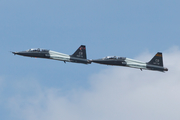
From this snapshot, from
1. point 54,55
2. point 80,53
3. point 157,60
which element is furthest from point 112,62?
point 54,55

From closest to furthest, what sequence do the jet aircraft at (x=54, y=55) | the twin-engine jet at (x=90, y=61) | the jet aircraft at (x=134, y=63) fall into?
the jet aircraft at (x=54, y=55) → the twin-engine jet at (x=90, y=61) → the jet aircraft at (x=134, y=63)

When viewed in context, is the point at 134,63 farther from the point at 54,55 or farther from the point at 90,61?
the point at 54,55

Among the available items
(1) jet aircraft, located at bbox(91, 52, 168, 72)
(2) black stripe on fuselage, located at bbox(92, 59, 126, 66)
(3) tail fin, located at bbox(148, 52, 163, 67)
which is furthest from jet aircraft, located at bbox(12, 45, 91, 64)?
(3) tail fin, located at bbox(148, 52, 163, 67)

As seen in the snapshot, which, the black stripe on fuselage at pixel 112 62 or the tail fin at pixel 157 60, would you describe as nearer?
the black stripe on fuselage at pixel 112 62

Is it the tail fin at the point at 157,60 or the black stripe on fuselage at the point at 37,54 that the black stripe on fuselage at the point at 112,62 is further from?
the black stripe on fuselage at the point at 37,54

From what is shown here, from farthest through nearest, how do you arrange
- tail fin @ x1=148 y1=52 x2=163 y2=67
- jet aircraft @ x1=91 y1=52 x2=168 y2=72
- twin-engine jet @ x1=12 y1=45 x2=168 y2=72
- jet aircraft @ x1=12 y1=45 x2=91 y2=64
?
tail fin @ x1=148 y1=52 x2=163 y2=67
jet aircraft @ x1=91 y1=52 x2=168 y2=72
twin-engine jet @ x1=12 y1=45 x2=168 y2=72
jet aircraft @ x1=12 y1=45 x2=91 y2=64

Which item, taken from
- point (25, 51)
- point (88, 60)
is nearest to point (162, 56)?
point (88, 60)

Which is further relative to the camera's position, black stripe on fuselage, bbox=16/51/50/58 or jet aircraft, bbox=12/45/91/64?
black stripe on fuselage, bbox=16/51/50/58

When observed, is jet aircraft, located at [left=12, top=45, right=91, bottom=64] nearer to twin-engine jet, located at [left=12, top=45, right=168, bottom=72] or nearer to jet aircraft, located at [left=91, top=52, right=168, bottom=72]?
twin-engine jet, located at [left=12, top=45, right=168, bottom=72]

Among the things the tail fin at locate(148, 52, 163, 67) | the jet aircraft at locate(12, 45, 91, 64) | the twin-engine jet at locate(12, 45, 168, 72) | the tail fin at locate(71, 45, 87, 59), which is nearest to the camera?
the jet aircraft at locate(12, 45, 91, 64)

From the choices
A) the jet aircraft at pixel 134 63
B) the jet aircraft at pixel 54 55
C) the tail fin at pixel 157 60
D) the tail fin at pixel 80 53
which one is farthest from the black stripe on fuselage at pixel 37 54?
the tail fin at pixel 157 60

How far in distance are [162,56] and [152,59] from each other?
343 centimetres

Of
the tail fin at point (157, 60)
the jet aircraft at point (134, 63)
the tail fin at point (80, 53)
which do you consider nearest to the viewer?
the jet aircraft at point (134, 63)

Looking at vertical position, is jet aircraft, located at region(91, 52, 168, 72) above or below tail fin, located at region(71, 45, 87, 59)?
below
